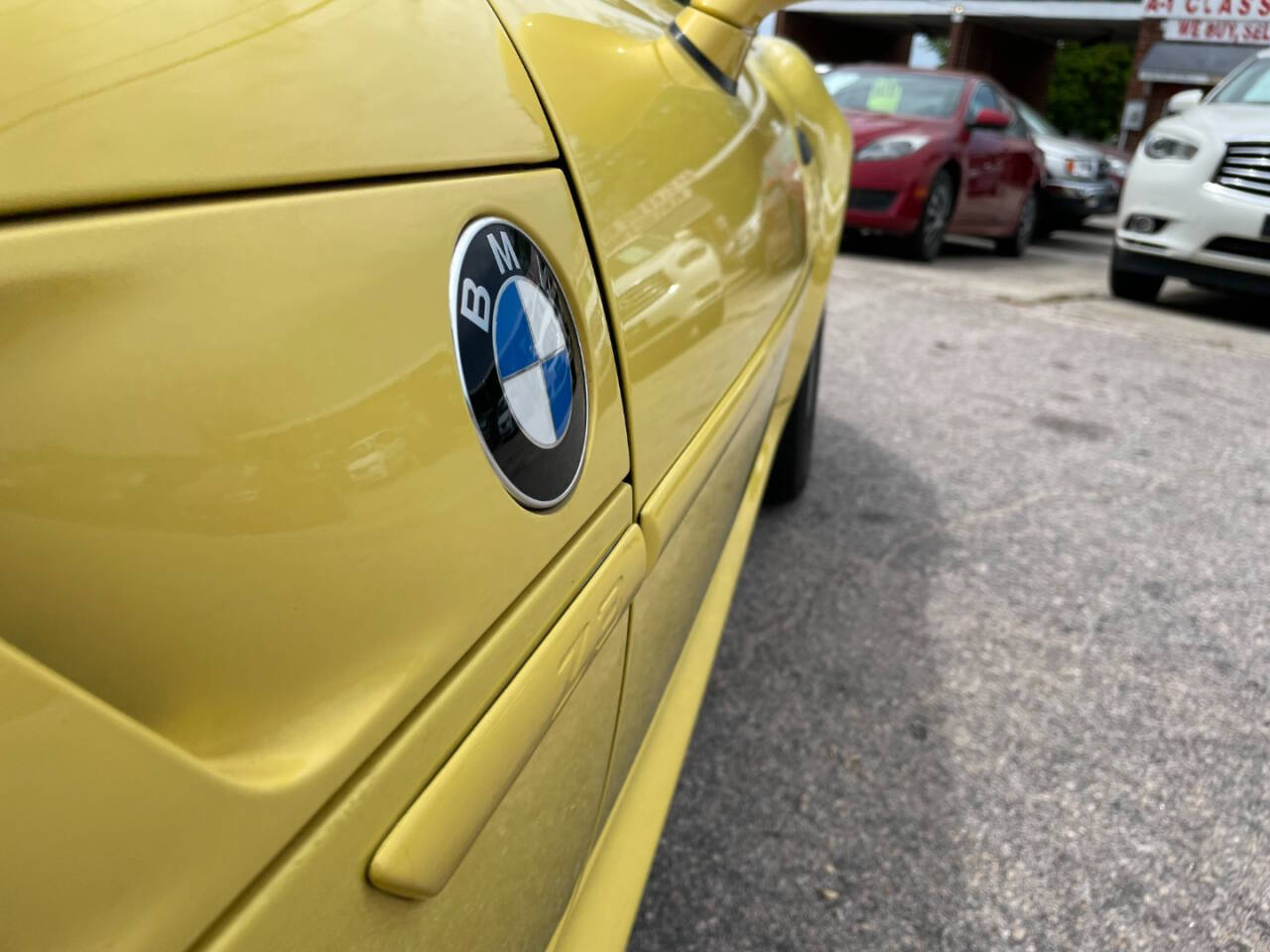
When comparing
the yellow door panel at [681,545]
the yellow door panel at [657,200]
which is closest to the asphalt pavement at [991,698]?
the yellow door panel at [681,545]

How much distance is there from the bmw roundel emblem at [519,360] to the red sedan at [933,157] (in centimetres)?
645

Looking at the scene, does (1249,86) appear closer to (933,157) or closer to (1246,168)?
(1246,168)

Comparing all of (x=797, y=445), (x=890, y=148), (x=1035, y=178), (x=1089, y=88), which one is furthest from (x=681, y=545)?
(x=1089, y=88)

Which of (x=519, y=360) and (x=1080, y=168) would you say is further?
(x=1080, y=168)

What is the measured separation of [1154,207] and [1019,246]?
9.90 ft

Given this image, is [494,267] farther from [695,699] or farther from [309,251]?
[695,699]

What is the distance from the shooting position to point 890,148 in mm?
6773

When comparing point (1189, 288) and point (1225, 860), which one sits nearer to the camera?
point (1225, 860)

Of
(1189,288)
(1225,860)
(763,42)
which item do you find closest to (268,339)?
(1225,860)

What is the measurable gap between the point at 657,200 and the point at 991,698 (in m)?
1.44

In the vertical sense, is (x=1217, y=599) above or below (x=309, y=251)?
below

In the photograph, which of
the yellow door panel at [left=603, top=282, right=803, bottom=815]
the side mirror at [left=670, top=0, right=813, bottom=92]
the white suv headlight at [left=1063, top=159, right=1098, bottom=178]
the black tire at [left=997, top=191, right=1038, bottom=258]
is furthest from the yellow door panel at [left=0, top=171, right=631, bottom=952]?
the white suv headlight at [left=1063, top=159, right=1098, bottom=178]

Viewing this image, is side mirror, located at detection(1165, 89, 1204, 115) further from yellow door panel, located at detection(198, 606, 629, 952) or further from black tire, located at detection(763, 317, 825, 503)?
yellow door panel, located at detection(198, 606, 629, 952)

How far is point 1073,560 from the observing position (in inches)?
103
